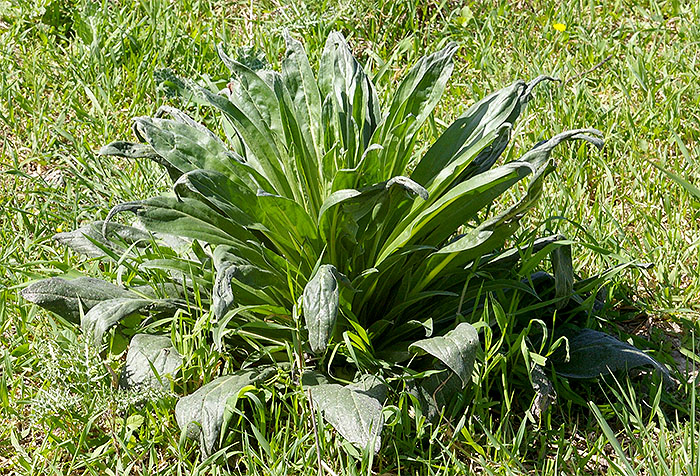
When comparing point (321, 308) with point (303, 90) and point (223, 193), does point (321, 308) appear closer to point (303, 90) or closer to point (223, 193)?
point (223, 193)

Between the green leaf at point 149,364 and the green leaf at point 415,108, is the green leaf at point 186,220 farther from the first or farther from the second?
the green leaf at point 415,108

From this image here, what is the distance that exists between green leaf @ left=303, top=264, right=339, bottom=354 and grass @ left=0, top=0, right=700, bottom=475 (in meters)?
0.33

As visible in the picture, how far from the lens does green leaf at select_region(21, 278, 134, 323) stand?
2.84 m

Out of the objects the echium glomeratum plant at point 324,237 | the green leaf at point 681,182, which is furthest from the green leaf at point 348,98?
the green leaf at point 681,182

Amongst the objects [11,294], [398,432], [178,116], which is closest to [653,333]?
[398,432]

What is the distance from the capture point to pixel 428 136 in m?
4.14

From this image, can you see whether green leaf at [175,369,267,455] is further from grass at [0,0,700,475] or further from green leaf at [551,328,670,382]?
green leaf at [551,328,670,382]

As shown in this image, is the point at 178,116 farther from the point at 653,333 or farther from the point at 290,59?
the point at 653,333

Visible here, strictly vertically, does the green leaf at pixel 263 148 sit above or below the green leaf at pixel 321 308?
above

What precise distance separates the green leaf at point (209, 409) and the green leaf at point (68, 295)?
19.5 inches

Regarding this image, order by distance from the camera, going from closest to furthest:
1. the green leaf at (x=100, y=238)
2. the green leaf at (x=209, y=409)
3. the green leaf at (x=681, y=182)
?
1. the green leaf at (x=681, y=182)
2. the green leaf at (x=209, y=409)
3. the green leaf at (x=100, y=238)

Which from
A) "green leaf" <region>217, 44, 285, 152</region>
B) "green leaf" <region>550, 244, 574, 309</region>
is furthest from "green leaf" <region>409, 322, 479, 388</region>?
"green leaf" <region>217, 44, 285, 152</region>

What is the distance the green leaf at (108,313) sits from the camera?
269 cm

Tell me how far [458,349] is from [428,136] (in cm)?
180
